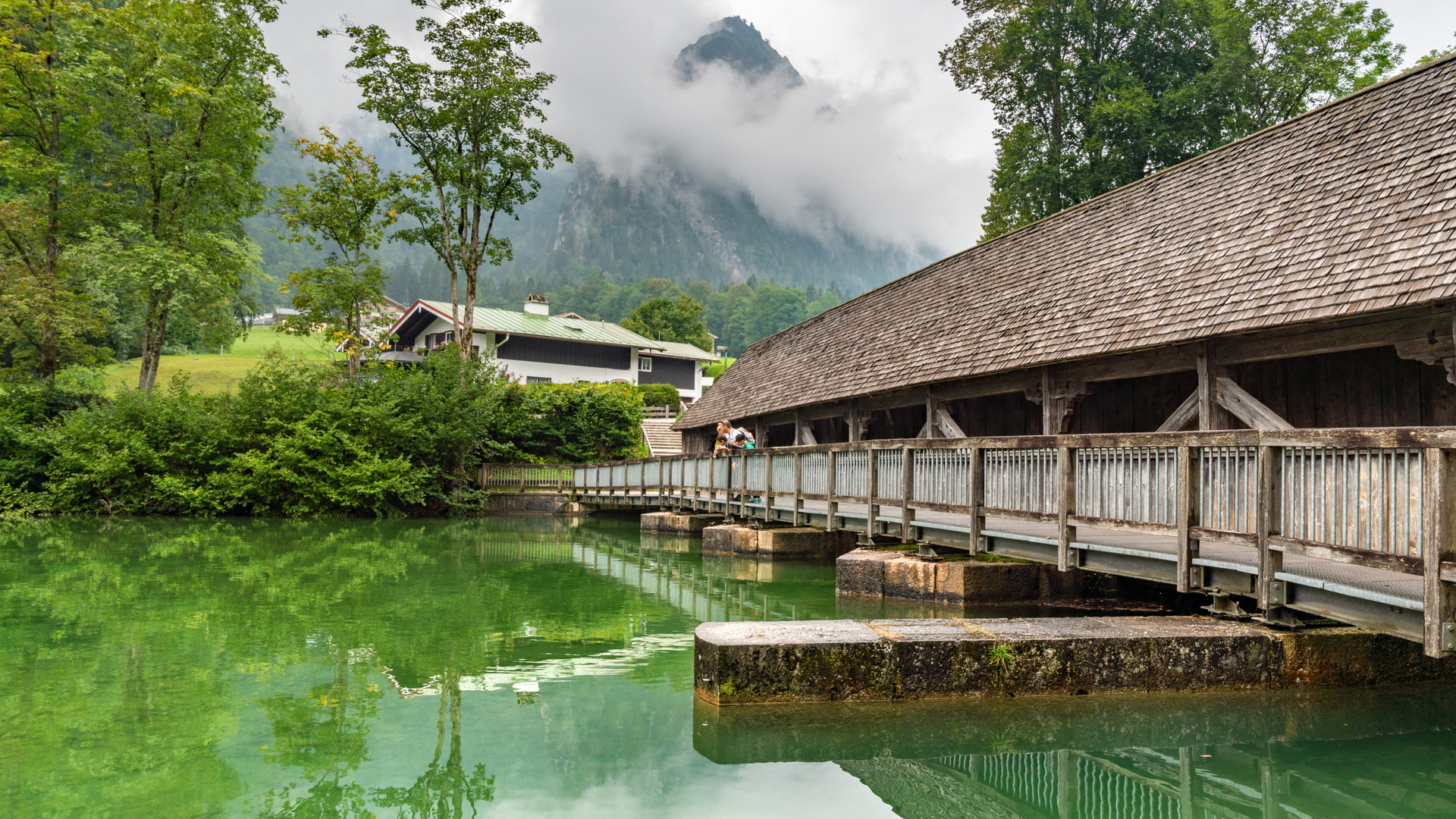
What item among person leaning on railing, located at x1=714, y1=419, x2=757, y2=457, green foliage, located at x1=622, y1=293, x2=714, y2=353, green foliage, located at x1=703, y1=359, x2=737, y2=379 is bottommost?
person leaning on railing, located at x1=714, y1=419, x2=757, y2=457

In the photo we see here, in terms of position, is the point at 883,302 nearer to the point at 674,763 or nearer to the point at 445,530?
the point at 445,530

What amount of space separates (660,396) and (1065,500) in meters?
41.0

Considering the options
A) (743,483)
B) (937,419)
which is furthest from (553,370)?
(937,419)

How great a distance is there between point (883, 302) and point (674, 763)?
17041mm

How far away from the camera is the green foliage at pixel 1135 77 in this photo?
2886 centimetres

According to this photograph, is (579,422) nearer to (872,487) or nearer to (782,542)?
(782,542)

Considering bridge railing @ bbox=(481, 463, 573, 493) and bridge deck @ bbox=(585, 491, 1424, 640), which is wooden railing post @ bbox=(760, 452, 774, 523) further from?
bridge railing @ bbox=(481, 463, 573, 493)

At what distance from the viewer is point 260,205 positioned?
→ 29.9 metres

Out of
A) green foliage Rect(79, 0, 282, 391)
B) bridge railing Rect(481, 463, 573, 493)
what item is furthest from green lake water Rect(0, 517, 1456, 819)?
bridge railing Rect(481, 463, 573, 493)

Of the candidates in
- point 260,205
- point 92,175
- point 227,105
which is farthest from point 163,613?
point 92,175

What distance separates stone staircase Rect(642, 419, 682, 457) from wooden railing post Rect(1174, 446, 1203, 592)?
31.8 metres

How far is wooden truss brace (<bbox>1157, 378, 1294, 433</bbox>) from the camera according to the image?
9.82m

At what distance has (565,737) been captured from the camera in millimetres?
5691

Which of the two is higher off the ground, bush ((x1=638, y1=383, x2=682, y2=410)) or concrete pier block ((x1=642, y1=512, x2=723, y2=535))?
bush ((x1=638, y1=383, x2=682, y2=410))
